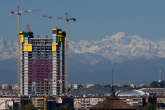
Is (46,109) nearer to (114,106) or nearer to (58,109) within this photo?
(58,109)

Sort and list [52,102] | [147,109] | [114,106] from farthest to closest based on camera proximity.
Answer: [52,102] → [147,109] → [114,106]

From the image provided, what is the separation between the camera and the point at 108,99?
248 feet

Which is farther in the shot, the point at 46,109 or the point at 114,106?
the point at 46,109

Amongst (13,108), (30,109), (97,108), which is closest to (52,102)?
(13,108)

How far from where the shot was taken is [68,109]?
6614 inches

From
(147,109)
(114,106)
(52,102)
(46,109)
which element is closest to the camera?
(114,106)

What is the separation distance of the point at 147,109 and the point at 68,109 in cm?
1564

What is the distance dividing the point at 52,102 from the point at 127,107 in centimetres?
12316

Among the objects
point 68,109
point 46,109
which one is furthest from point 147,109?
point 46,109

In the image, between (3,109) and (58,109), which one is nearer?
(58,109)

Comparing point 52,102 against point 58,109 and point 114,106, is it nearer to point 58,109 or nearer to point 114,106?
point 58,109

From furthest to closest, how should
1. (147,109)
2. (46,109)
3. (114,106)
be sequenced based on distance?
1. (46,109)
2. (147,109)
3. (114,106)

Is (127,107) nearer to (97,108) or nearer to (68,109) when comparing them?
(97,108)

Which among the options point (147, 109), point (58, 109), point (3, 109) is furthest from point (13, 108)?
point (147, 109)
